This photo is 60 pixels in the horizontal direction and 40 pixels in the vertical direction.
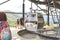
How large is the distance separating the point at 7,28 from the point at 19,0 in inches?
61.2

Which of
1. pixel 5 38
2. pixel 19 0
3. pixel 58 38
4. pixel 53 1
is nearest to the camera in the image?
pixel 5 38

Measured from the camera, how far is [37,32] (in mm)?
668

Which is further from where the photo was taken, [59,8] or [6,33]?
[59,8]

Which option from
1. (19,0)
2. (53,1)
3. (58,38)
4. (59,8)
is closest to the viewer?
(58,38)

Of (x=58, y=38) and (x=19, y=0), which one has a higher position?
(x=19, y=0)

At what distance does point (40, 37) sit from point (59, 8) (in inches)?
15.6

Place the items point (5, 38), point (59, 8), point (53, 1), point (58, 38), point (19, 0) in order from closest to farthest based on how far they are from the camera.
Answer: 1. point (5, 38)
2. point (58, 38)
3. point (53, 1)
4. point (59, 8)
5. point (19, 0)

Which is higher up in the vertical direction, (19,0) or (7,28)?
(19,0)

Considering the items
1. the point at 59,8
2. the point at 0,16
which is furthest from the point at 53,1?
the point at 0,16

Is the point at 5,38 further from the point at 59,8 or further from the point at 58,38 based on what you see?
the point at 59,8

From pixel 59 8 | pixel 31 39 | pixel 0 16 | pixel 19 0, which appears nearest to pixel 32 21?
pixel 31 39

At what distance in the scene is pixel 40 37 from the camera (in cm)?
64

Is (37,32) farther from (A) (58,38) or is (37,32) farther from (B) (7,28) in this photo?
(B) (7,28)

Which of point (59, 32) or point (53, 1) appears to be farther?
point (53, 1)
